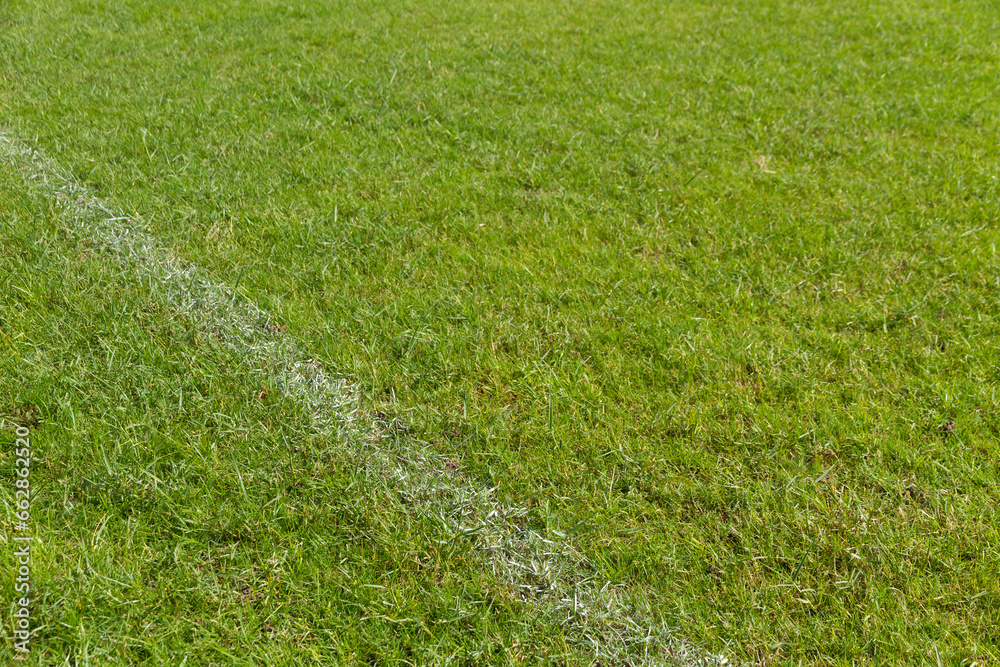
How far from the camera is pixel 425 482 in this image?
92.6 inches

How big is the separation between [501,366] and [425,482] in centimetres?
59

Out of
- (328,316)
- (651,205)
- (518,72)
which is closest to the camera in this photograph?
(328,316)

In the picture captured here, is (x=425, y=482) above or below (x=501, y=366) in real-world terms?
below

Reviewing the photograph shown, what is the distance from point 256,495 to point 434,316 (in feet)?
3.44

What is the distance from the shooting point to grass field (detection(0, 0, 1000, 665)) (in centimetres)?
200

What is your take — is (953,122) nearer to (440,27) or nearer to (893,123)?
(893,123)

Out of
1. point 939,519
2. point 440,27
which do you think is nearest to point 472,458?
point 939,519

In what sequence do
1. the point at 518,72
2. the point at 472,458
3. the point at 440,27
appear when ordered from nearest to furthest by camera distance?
the point at 472,458 < the point at 518,72 < the point at 440,27

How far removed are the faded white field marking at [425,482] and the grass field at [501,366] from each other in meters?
0.01

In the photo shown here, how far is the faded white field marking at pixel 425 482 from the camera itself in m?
1.98

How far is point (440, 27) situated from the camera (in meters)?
6.11

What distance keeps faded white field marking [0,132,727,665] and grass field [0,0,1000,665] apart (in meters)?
0.01

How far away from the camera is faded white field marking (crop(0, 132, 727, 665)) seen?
→ 1.98 meters

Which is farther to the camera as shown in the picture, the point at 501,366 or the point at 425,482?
the point at 501,366
